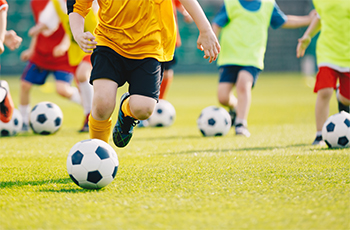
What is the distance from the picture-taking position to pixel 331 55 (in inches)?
182

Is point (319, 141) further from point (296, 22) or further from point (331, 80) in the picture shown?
point (296, 22)

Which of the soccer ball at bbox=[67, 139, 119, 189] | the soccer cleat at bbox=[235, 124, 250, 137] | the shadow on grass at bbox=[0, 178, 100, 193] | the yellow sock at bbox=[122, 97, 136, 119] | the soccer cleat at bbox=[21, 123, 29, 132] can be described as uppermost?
the yellow sock at bbox=[122, 97, 136, 119]

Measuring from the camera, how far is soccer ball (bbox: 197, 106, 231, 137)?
17.6ft

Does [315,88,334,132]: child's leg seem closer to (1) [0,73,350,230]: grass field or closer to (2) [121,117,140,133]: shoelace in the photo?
(1) [0,73,350,230]: grass field

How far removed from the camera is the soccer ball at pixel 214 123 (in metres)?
5.37

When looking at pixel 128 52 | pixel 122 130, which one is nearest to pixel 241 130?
pixel 122 130

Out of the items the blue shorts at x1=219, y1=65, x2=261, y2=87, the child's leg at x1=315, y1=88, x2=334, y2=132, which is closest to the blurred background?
the blue shorts at x1=219, y1=65, x2=261, y2=87

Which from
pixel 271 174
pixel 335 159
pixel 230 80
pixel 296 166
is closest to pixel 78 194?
pixel 271 174

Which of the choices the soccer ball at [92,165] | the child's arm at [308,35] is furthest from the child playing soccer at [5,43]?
the child's arm at [308,35]

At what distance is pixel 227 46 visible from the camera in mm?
5863

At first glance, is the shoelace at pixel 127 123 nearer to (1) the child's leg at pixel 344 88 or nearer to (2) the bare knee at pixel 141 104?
(2) the bare knee at pixel 141 104

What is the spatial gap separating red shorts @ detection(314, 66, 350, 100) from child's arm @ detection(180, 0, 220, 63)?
79.5 inches

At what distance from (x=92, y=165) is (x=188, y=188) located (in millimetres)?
602

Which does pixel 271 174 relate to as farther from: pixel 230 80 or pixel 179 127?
pixel 179 127
